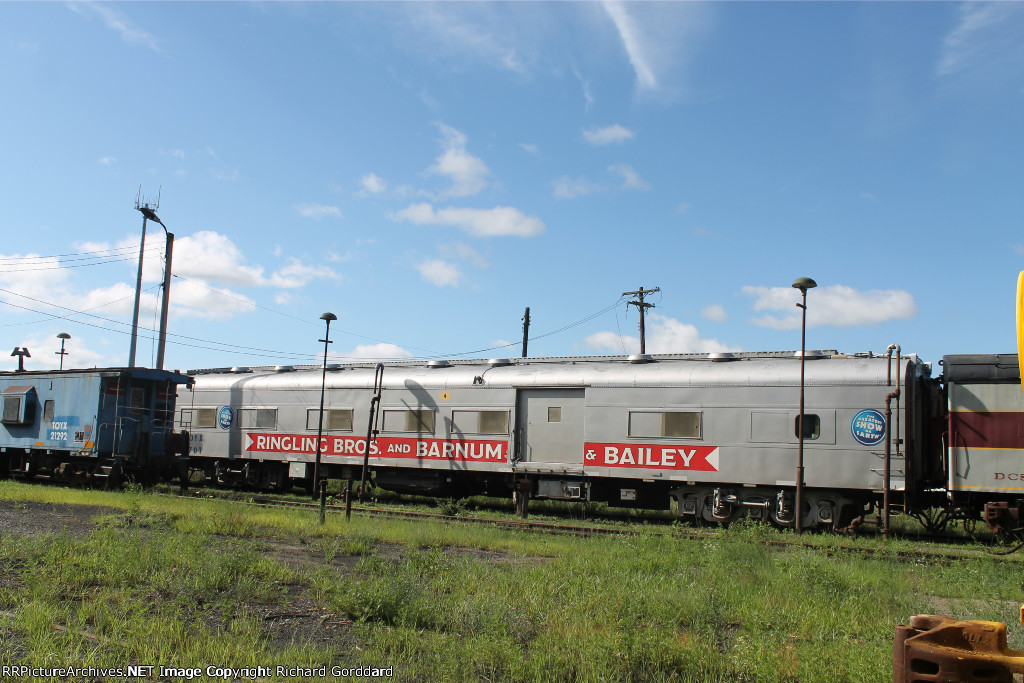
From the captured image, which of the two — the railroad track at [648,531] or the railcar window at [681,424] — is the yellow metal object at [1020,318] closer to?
the railroad track at [648,531]

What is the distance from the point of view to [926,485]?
48.3ft

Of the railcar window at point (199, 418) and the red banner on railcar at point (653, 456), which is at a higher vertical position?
the railcar window at point (199, 418)

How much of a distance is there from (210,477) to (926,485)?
20273 millimetres

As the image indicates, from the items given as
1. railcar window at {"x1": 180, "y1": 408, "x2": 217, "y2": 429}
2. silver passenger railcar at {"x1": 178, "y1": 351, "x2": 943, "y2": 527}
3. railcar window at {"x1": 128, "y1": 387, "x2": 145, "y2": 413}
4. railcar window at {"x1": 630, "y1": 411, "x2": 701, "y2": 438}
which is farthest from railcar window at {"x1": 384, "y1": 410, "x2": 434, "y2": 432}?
railcar window at {"x1": 128, "y1": 387, "x2": 145, "y2": 413}

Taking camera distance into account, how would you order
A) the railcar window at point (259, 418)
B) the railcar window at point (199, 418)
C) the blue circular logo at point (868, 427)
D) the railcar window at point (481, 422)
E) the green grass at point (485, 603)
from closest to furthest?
1. the green grass at point (485, 603)
2. the blue circular logo at point (868, 427)
3. the railcar window at point (481, 422)
4. the railcar window at point (259, 418)
5. the railcar window at point (199, 418)

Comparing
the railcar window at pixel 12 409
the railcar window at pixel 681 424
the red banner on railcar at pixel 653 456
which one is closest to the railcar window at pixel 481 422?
the red banner on railcar at pixel 653 456

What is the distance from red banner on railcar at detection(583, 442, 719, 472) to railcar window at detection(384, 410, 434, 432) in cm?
448

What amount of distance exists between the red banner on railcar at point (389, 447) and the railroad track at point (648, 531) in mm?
1866

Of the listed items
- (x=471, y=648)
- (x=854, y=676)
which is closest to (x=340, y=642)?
(x=471, y=648)

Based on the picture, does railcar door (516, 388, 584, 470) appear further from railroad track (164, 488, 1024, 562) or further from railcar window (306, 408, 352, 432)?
railcar window (306, 408, 352, 432)

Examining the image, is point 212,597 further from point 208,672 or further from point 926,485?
point 926,485

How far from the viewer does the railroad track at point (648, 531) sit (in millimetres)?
12078

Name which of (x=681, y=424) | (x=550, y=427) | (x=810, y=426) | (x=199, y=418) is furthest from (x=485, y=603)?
(x=199, y=418)

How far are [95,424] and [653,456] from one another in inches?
610
